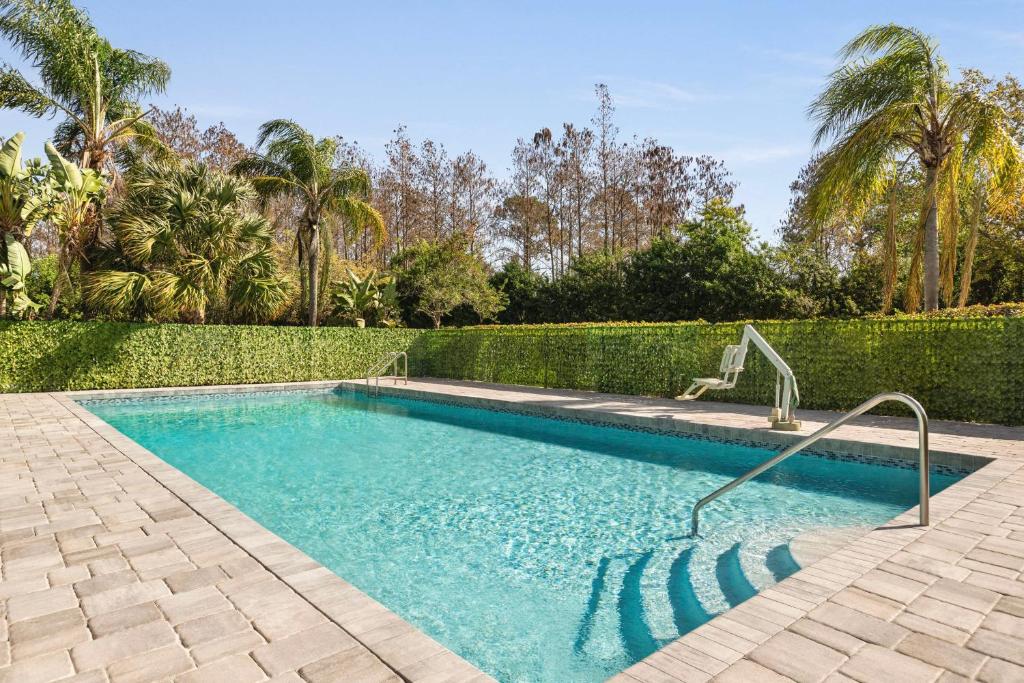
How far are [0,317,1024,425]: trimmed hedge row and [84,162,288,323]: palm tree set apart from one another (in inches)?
44.3

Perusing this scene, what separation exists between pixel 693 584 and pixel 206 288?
571 inches

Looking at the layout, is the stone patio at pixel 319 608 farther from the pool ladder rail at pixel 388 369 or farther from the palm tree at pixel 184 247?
the pool ladder rail at pixel 388 369

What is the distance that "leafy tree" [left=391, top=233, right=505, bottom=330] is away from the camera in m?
21.3

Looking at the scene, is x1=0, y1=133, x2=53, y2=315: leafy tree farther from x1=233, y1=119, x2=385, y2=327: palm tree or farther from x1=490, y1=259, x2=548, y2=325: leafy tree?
x1=490, y1=259, x2=548, y2=325: leafy tree

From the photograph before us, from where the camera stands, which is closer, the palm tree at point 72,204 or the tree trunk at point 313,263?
the palm tree at point 72,204

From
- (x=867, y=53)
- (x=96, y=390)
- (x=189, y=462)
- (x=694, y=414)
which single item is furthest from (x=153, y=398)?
(x=867, y=53)

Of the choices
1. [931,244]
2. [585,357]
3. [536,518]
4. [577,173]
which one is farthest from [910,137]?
[577,173]

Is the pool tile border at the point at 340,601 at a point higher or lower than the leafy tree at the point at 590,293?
lower

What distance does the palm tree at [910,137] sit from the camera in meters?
10.9

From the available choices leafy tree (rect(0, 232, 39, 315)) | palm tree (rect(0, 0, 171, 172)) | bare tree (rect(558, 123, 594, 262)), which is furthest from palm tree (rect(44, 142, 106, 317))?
bare tree (rect(558, 123, 594, 262))

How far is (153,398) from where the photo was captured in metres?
14.9

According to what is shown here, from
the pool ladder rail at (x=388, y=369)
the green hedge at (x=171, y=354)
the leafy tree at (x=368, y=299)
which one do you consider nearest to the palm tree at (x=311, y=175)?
the green hedge at (x=171, y=354)

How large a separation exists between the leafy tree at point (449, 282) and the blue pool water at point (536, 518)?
10699 mm

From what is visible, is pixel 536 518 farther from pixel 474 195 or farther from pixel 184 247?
pixel 474 195
